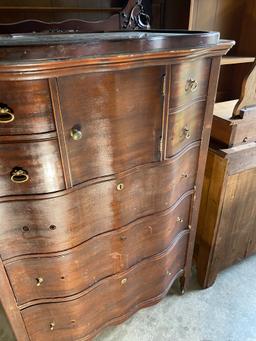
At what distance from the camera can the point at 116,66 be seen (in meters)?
0.66

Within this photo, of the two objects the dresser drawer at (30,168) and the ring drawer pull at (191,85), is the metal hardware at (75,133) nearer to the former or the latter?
the dresser drawer at (30,168)

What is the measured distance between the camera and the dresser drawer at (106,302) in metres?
1.00

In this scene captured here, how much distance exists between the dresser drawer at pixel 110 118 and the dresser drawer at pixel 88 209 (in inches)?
2.5

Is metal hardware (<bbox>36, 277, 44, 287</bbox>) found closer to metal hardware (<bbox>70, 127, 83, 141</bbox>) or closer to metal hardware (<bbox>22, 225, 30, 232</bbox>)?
metal hardware (<bbox>22, 225, 30, 232</bbox>)

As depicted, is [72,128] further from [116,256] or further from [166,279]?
[166,279]

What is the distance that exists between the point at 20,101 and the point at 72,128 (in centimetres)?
14

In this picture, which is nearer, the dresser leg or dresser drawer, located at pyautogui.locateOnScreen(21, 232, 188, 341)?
dresser drawer, located at pyautogui.locateOnScreen(21, 232, 188, 341)

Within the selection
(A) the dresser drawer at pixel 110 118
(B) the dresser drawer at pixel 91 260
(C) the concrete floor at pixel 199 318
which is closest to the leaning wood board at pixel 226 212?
(C) the concrete floor at pixel 199 318

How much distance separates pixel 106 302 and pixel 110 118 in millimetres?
782

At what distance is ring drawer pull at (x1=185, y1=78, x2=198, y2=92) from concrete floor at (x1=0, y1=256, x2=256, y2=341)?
116 centimetres

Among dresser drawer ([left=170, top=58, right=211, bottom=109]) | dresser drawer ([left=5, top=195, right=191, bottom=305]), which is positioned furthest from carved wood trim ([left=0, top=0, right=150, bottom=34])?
dresser drawer ([left=5, top=195, right=191, bottom=305])

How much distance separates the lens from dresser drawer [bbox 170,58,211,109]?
0.80 meters

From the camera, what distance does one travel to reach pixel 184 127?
93 cm

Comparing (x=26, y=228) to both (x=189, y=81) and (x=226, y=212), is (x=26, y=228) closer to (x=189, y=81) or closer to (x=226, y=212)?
(x=189, y=81)
